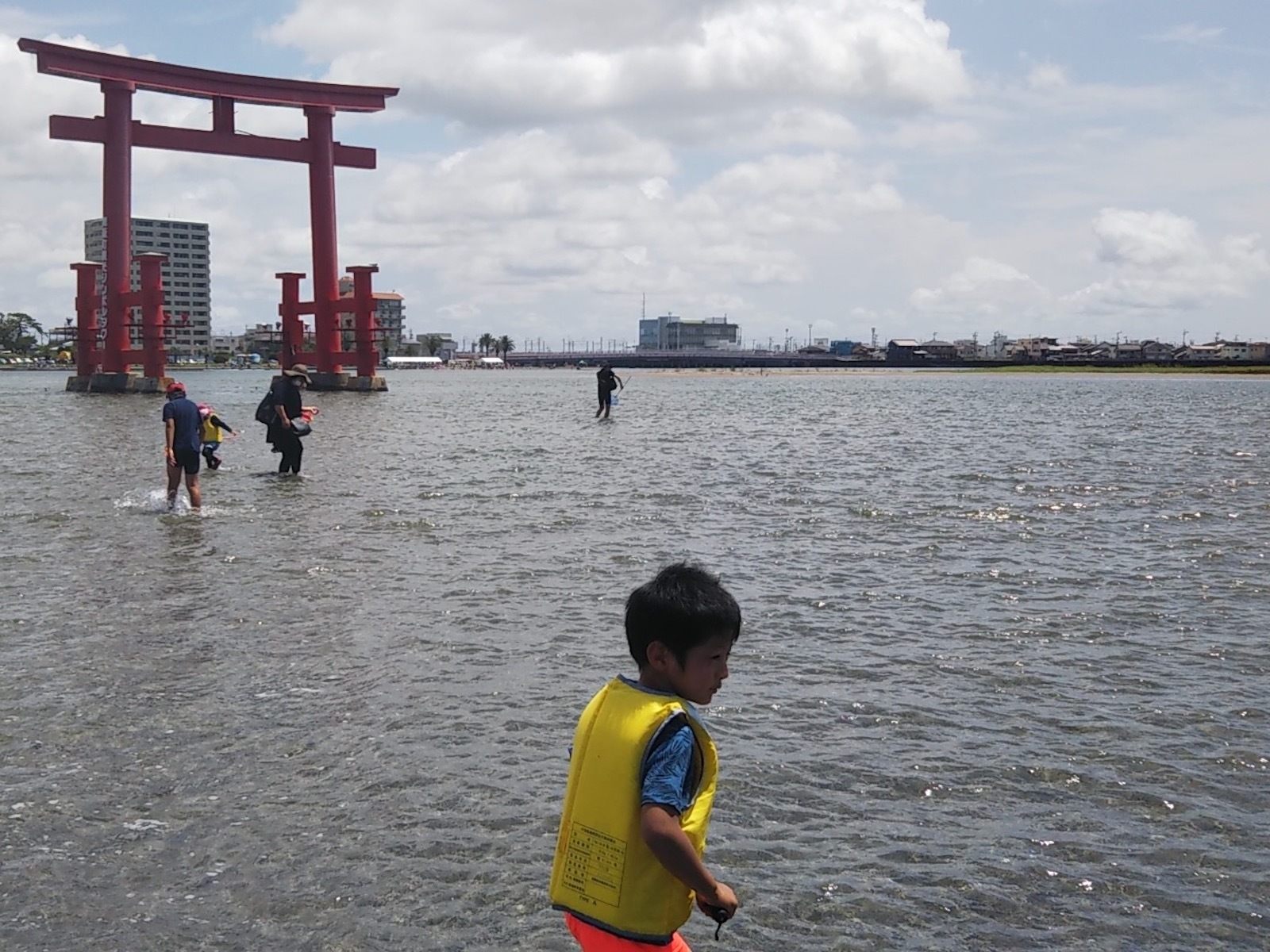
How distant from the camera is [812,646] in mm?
8484

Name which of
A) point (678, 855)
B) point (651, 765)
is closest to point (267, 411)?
point (651, 765)

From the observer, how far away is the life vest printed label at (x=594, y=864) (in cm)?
292

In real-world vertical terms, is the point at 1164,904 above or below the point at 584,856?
below

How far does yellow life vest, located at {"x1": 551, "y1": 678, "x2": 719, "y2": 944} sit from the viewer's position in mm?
2889

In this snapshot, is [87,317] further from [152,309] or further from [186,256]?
[186,256]

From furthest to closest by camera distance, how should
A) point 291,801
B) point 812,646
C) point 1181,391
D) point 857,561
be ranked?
1. point 1181,391
2. point 857,561
3. point 812,646
4. point 291,801

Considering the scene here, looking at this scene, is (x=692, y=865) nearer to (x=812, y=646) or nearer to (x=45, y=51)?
(x=812, y=646)

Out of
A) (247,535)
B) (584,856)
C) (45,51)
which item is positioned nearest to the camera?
(584,856)

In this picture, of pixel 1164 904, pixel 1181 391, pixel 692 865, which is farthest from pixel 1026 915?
pixel 1181 391

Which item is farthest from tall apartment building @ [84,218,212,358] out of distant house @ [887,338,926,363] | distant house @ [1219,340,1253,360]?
distant house @ [1219,340,1253,360]

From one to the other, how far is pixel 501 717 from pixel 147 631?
10.7ft

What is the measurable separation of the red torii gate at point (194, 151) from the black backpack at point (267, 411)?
38.2 m

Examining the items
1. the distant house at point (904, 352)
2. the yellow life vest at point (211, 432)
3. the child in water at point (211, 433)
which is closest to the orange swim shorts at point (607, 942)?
the child in water at point (211, 433)

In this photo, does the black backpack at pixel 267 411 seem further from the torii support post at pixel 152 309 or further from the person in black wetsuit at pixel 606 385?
the torii support post at pixel 152 309
